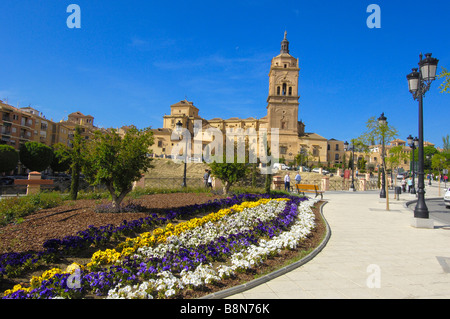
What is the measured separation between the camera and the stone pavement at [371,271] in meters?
3.40

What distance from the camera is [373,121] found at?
12.9 metres

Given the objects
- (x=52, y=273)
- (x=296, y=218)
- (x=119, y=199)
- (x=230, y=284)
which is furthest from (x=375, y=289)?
(x=119, y=199)

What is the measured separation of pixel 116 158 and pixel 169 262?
4.43 metres

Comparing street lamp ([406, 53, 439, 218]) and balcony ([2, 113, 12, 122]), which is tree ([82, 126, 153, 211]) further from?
balcony ([2, 113, 12, 122])

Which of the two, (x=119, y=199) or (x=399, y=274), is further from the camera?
(x=119, y=199)

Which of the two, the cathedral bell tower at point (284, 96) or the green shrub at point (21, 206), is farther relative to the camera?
the cathedral bell tower at point (284, 96)

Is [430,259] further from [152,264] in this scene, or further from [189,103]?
[189,103]

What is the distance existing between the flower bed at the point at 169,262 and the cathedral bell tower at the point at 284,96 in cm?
5875

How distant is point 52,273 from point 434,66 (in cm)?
1051

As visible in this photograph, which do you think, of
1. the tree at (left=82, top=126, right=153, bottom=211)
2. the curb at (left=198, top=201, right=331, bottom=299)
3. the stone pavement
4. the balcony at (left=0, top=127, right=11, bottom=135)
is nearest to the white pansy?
the curb at (left=198, top=201, right=331, bottom=299)

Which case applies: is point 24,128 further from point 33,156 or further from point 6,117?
point 33,156

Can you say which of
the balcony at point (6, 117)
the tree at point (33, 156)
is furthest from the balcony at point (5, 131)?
the tree at point (33, 156)

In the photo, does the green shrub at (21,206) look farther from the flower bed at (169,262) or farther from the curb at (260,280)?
the curb at (260,280)
